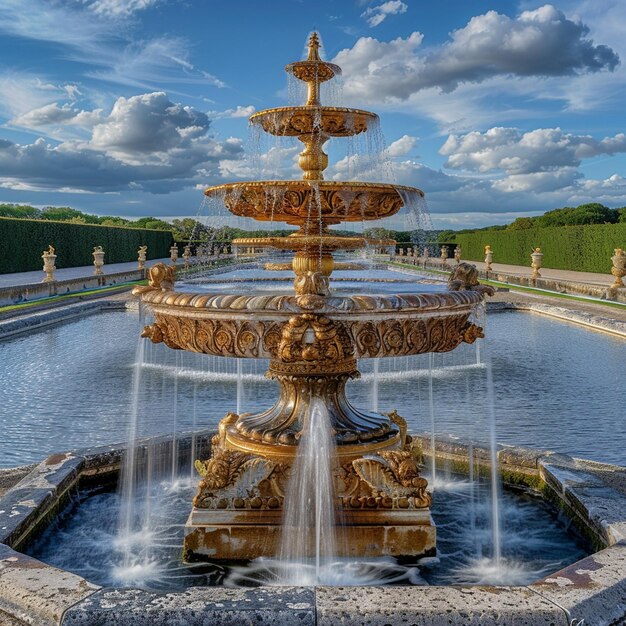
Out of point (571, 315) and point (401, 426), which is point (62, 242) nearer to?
point (571, 315)

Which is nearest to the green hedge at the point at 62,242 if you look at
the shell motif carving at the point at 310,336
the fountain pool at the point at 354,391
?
the fountain pool at the point at 354,391

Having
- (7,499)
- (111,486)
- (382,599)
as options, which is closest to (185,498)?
(111,486)

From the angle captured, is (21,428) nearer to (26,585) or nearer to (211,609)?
(26,585)

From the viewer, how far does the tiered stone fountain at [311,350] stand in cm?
386

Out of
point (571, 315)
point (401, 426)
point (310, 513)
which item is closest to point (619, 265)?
point (571, 315)

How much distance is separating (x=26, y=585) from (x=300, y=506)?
1.70 metres

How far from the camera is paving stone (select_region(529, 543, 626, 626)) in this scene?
2682 millimetres

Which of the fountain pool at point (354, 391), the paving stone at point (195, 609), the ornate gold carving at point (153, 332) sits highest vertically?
the ornate gold carving at point (153, 332)

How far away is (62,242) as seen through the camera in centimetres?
4025

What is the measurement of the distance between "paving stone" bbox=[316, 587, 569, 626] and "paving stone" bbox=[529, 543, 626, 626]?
7 centimetres

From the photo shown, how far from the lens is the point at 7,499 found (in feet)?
13.8

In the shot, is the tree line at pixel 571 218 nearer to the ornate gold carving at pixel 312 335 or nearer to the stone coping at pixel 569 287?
the stone coping at pixel 569 287

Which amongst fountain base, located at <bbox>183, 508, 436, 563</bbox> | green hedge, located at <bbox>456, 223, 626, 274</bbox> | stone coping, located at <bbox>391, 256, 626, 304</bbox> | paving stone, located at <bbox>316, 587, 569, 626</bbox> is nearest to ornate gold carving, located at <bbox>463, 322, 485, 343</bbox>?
fountain base, located at <bbox>183, 508, 436, 563</bbox>

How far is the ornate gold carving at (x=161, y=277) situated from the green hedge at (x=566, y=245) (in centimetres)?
3337
